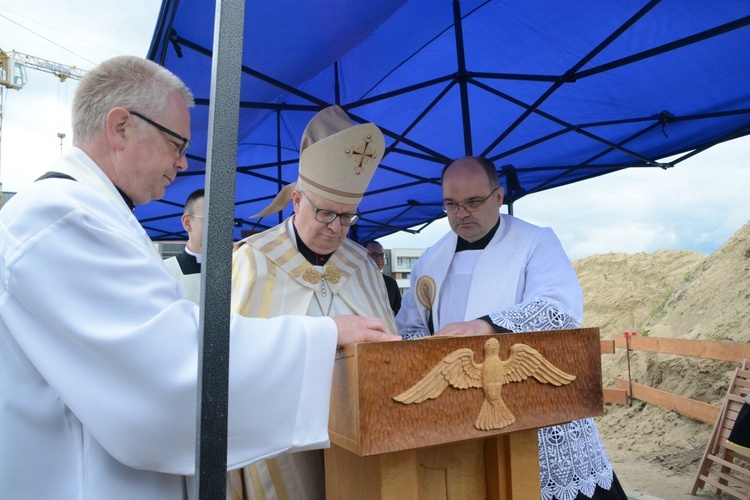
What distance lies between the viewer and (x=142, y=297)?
3.18 feet

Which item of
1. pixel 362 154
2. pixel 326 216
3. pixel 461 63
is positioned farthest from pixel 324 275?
pixel 461 63

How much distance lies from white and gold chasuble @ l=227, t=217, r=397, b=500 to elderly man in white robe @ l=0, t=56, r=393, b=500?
68 centimetres

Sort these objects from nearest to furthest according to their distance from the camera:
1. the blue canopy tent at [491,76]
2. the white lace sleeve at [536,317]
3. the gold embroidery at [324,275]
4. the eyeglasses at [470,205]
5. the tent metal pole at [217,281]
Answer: the tent metal pole at [217,281]
the white lace sleeve at [536,317]
the gold embroidery at [324,275]
the eyeglasses at [470,205]
the blue canopy tent at [491,76]

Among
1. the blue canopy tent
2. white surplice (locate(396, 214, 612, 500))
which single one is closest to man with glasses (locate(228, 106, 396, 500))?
white surplice (locate(396, 214, 612, 500))

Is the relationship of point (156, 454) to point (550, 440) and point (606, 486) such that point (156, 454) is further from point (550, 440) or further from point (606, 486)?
point (606, 486)

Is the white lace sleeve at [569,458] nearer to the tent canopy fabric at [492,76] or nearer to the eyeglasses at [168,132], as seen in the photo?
the eyeglasses at [168,132]

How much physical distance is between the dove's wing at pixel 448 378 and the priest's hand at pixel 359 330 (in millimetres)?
140

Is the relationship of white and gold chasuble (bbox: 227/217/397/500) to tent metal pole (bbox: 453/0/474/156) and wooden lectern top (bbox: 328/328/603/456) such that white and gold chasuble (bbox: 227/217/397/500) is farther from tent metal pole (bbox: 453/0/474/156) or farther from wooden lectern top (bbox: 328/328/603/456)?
tent metal pole (bbox: 453/0/474/156)

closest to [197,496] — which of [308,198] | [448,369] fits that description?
[448,369]

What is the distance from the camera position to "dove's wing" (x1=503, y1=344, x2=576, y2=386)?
1.07 m

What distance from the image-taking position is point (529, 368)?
110 centimetres

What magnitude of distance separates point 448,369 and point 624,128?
5.05 m

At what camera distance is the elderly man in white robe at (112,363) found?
915mm

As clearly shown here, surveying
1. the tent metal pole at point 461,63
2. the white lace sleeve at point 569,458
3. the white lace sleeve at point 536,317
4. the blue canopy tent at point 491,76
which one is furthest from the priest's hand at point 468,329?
the tent metal pole at point 461,63
